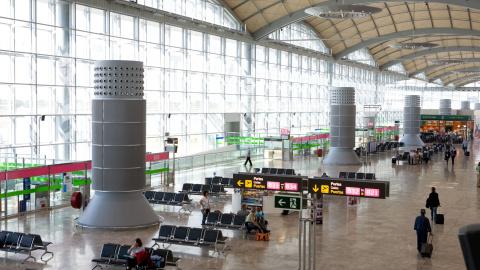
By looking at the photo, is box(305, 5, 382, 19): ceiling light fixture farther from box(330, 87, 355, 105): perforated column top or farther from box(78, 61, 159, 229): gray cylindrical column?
box(78, 61, 159, 229): gray cylindrical column

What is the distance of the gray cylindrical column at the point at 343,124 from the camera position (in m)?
39.7

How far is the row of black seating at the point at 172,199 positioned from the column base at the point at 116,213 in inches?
127

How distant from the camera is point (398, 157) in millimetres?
42594

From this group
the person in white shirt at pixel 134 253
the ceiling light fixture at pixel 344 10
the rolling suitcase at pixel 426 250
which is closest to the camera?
the person in white shirt at pixel 134 253

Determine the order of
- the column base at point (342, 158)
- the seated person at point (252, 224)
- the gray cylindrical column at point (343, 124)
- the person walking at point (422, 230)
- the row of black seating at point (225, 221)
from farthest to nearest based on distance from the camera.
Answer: the column base at point (342, 158)
the gray cylindrical column at point (343, 124)
the row of black seating at point (225, 221)
the seated person at point (252, 224)
the person walking at point (422, 230)

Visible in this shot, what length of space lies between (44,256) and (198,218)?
678cm

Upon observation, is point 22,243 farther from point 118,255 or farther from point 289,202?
point 289,202

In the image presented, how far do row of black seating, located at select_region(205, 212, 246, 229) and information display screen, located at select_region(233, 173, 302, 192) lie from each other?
1.47m

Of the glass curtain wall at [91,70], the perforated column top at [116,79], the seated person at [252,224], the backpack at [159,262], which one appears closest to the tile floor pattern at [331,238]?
the seated person at [252,224]

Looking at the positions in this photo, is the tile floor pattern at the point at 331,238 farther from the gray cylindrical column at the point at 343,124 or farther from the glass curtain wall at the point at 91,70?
the gray cylindrical column at the point at 343,124

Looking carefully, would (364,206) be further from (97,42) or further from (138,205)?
(97,42)

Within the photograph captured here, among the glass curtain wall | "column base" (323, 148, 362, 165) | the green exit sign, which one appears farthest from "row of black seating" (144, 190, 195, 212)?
"column base" (323, 148, 362, 165)

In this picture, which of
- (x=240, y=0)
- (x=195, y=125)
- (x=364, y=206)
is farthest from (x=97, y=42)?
(x=364, y=206)

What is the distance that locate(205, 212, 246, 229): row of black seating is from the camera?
17406 millimetres
